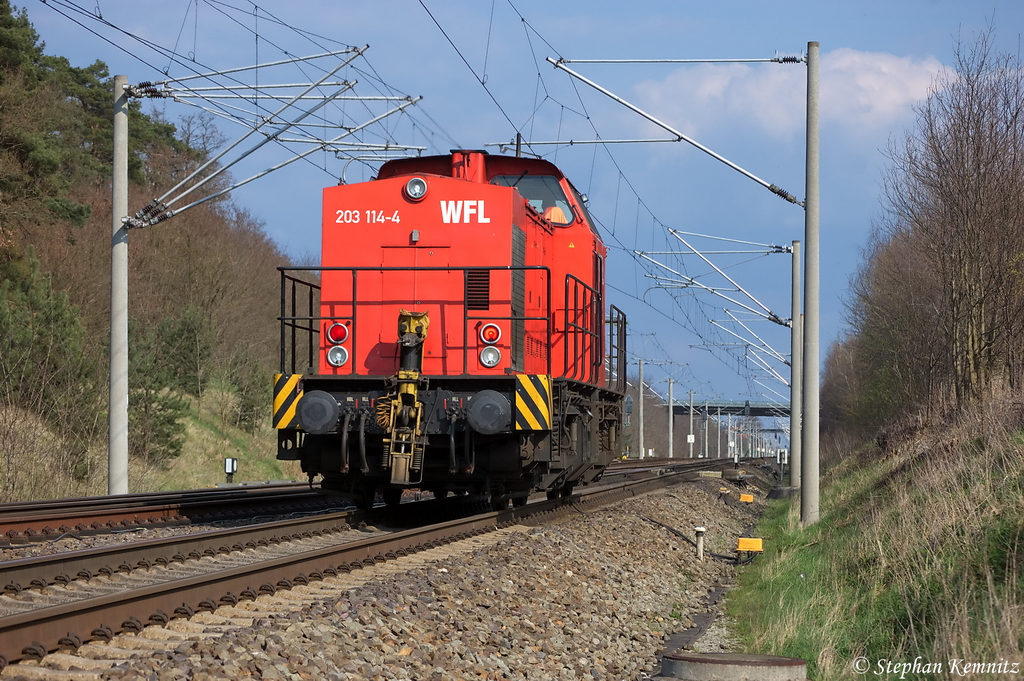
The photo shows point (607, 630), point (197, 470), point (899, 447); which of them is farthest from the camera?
point (197, 470)

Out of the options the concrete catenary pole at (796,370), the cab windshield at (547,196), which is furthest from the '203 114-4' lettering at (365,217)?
the concrete catenary pole at (796,370)

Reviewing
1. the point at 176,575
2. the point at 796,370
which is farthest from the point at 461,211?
the point at 796,370

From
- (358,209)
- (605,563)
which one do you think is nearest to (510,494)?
(605,563)

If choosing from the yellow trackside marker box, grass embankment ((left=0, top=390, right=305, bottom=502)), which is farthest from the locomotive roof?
grass embankment ((left=0, top=390, right=305, bottom=502))

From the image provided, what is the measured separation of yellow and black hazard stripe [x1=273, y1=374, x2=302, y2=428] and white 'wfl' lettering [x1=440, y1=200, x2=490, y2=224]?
2366mm

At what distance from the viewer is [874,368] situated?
3572 centimetres

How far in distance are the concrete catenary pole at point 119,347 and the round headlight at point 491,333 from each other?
629 centimetres

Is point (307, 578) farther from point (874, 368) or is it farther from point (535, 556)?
point (874, 368)

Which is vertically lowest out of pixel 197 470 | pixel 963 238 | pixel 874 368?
pixel 197 470

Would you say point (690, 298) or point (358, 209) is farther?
point (690, 298)

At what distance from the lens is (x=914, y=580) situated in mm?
7297

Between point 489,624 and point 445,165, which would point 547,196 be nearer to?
point 445,165

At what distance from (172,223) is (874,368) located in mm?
25000

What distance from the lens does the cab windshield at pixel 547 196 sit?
1248 cm
